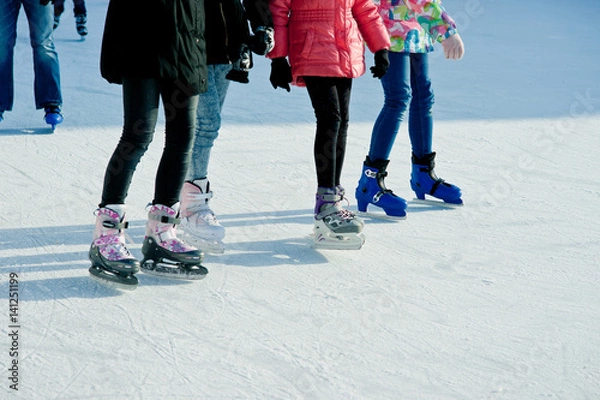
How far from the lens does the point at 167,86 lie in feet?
8.84

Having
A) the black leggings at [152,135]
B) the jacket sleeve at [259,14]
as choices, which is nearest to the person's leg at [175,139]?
the black leggings at [152,135]

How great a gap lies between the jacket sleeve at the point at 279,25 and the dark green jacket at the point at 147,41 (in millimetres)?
459

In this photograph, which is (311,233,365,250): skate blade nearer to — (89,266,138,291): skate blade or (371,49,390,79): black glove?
(371,49,390,79): black glove

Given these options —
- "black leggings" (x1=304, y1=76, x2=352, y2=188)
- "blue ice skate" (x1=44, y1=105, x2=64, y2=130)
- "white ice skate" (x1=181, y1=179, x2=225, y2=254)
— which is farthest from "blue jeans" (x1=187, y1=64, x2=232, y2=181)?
"blue ice skate" (x1=44, y1=105, x2=64, y2=130)

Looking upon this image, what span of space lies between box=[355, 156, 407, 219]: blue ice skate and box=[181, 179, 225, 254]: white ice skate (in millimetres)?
757

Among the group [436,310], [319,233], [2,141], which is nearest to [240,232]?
[319,233]

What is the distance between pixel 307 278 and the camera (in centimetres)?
289

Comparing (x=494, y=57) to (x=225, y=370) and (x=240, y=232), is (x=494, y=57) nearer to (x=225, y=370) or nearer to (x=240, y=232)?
(x=240, y=232)

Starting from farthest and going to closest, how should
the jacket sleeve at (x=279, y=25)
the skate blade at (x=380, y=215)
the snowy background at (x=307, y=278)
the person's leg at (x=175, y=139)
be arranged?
1. the skate blade at (x=380, y=215)
2. the jacket sleeve at (x=279, y=25)
3. the person's leg at (x=175, y=139)
4. the snowy background at (x=307, y=278)

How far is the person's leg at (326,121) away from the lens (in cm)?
311

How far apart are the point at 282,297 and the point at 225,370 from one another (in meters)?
0.53

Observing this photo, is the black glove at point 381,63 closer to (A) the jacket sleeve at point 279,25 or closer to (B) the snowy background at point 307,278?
(A) the jacket sleeve at point 279,25

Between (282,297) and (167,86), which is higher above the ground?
(167,86)

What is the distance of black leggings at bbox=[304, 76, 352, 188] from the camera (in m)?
3.11
